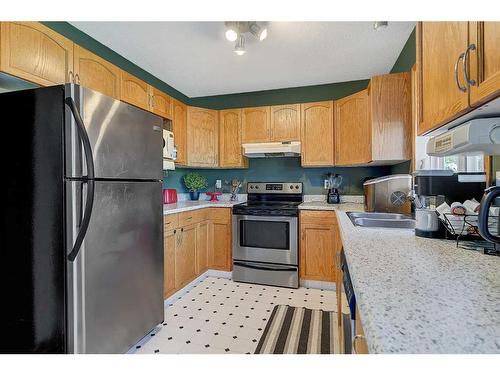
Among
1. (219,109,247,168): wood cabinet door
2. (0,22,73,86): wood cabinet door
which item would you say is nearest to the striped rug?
→ (219,109,247,168): wood cabinet door

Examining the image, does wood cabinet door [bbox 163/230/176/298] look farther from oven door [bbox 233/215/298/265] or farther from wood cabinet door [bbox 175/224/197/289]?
oven door [bbox 233/215/298/265]

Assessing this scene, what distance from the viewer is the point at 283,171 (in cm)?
353

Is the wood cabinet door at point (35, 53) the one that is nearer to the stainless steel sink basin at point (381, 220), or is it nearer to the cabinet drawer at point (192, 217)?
the cabinet drawer at point (192, 217)

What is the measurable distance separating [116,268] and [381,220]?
184 centimetres

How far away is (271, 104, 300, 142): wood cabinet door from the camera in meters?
3.16

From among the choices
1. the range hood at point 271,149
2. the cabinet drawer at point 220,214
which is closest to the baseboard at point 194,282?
the cabinet drawer at point 220,214

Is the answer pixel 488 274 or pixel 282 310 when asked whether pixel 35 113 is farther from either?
pixel 282 310

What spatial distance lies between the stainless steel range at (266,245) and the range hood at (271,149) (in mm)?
707

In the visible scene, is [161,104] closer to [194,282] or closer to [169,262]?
[169,262]

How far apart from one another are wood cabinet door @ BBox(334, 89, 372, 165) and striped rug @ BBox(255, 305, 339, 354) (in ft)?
5.12

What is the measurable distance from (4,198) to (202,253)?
1948 millimetres

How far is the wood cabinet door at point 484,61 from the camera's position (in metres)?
0.61
